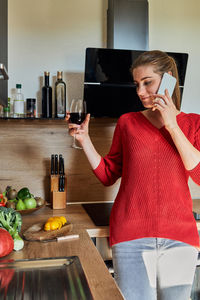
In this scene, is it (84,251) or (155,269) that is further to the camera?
(155,269)

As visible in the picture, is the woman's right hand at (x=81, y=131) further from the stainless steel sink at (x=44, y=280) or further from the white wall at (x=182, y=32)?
the white wall at (x=182, y=32)

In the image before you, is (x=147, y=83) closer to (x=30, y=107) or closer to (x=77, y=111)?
(x=77, y=111)

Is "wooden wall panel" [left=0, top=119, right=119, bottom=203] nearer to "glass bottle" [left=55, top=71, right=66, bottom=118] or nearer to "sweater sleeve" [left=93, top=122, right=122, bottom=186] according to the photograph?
"glass bottle" [left=55, top=71, right=66, bottom=118]

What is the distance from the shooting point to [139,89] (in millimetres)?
1341

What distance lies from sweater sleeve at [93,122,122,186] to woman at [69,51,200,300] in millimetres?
97

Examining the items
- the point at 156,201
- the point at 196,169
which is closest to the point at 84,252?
A: the point at 156,201

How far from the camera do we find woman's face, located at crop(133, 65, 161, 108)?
4.32ft

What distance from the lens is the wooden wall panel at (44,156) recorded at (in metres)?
2.08

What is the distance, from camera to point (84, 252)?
1.09 m

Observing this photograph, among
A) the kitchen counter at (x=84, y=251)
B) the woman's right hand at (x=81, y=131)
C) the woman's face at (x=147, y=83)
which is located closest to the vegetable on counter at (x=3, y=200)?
the kitchen counter at (x=84, y=251)

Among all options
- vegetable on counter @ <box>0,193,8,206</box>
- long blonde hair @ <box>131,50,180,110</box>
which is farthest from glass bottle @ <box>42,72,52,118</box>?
long blonde hair @ <box>131,50,180,110</box>

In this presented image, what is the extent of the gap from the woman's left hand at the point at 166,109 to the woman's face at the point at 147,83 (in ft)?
0.16

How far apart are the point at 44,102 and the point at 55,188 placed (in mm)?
516

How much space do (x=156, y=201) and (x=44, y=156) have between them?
1.04m
